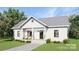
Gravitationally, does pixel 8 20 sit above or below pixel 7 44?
above

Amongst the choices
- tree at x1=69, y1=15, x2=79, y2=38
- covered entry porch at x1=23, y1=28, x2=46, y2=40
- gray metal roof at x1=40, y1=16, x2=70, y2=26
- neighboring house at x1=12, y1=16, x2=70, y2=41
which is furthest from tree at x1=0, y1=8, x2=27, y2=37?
tree at x1=69, y1=15, x2=79, y2=38

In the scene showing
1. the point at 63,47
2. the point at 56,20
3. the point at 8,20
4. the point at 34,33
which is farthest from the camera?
the point at 34,33

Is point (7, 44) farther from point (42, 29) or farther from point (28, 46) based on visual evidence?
point (42, 29)

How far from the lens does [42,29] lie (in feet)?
30.9

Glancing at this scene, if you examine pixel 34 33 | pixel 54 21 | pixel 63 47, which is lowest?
pixel 63 47

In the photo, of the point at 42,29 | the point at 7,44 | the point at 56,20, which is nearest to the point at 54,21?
the point at 56,20

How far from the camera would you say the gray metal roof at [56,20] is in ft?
29.8

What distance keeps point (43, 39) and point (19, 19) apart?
0.79 m

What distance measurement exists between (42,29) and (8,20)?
89 centimetres

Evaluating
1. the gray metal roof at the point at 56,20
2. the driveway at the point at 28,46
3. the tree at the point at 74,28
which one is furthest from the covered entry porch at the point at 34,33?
the tree at the point at 74,28

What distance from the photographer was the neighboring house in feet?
30.2

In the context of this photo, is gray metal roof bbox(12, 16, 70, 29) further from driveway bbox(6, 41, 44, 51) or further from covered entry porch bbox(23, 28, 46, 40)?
driveway bbox(6, 41, 44, 51)

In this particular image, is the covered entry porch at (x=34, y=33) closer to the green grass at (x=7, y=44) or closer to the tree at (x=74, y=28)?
the green grass at (x=7, y=44)
